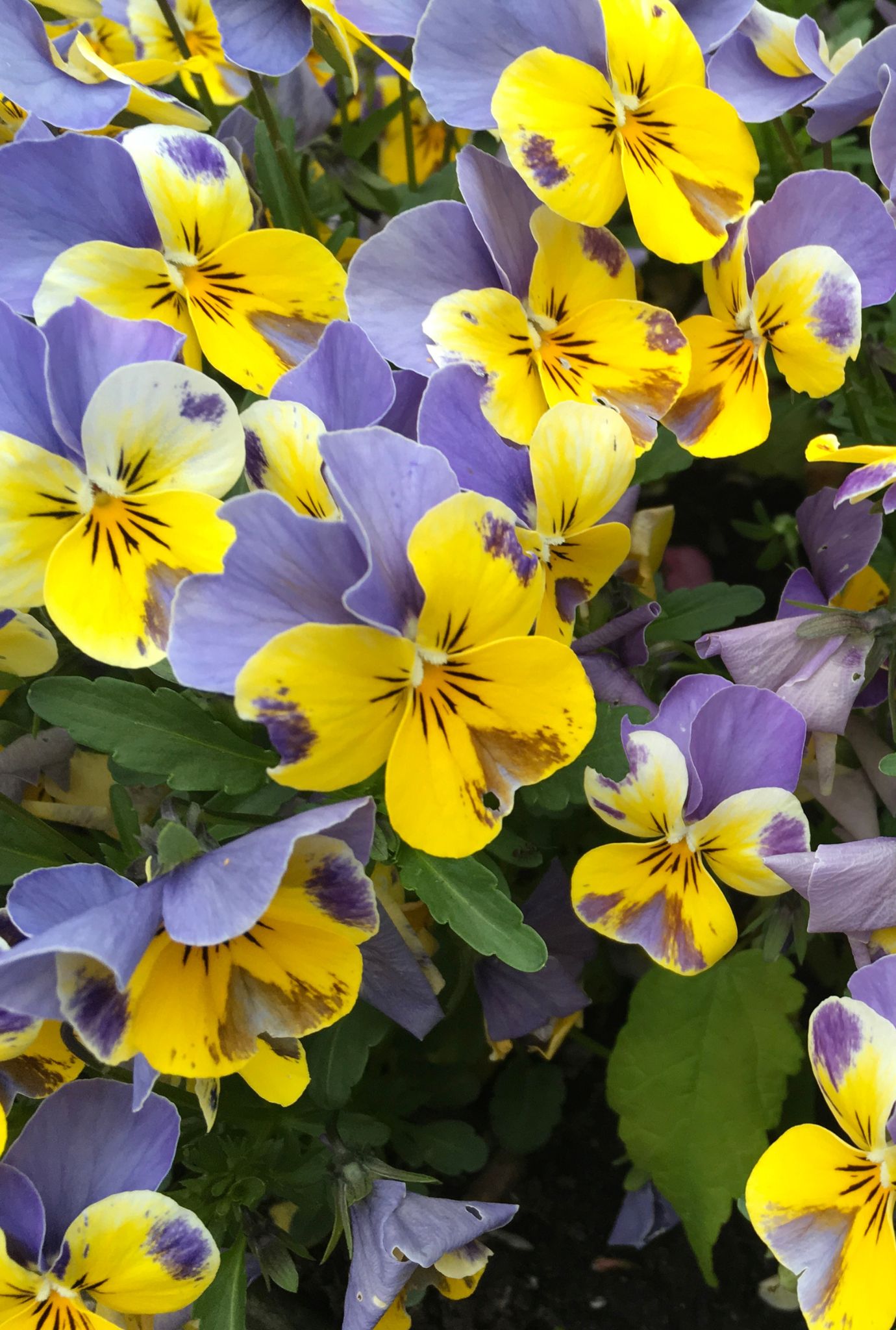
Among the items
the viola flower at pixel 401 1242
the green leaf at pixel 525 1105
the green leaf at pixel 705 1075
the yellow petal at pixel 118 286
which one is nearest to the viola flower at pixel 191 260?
the yellow petal at pixel 118 286

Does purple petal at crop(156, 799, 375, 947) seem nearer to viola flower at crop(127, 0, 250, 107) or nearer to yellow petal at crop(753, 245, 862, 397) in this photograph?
yellow petal at crop(753, 245, 862, 397)

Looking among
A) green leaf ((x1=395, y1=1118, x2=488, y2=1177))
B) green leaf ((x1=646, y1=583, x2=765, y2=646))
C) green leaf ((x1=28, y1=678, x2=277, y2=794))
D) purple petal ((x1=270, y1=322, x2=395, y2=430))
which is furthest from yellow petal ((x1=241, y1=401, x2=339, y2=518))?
green leaf ((x1=395, y1=1118, x2=488, y2=1177))

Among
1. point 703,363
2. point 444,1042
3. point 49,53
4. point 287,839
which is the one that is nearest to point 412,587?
point 287,839

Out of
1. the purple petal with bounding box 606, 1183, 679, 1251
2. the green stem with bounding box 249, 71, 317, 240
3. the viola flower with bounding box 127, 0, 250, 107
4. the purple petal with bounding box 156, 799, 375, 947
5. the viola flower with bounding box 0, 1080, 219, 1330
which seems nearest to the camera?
the purple petal with bounding box 156, 799, 375, 947

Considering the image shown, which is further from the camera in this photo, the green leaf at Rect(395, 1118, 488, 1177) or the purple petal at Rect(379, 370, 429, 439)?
the green leaf at Rect(395, 1118, 488, 1177)

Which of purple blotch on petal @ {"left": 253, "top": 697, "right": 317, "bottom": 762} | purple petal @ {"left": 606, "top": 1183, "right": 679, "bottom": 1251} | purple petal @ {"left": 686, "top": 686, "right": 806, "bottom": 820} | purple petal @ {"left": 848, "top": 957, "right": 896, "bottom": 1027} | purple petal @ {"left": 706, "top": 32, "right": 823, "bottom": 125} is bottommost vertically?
purple petal @ {"left": 606, "top": 1183, "right": 679, "bottom": 1251}

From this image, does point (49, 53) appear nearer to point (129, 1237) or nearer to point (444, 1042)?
point (129, 1237)

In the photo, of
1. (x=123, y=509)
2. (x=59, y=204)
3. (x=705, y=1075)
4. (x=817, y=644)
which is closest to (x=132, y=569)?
(x=123, y=509)
